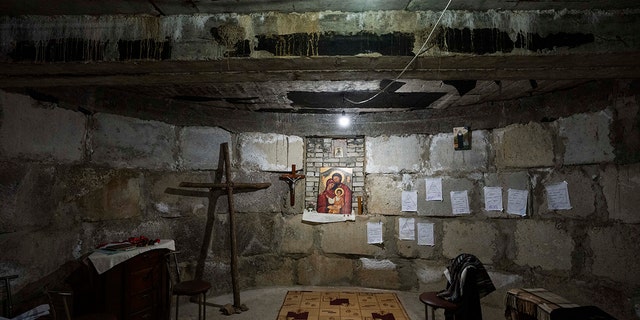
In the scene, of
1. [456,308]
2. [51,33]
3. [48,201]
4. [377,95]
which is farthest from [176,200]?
[456,308]

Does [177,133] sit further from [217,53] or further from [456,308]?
[456,308]

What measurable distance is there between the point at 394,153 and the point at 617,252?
9.21 feet

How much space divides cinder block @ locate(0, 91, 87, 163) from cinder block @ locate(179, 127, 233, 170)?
1.25 meters

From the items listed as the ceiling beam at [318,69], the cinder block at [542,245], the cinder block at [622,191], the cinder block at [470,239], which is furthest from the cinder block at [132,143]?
the cinder block at [622,191]

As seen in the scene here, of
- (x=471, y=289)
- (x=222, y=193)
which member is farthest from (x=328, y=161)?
(x=471, y=289)

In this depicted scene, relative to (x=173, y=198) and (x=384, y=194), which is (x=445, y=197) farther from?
(x=173, y=198)

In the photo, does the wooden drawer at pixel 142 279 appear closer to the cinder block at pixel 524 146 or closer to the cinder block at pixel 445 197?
the cinder block at pixel 445 197

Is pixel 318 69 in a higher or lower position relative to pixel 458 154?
higher

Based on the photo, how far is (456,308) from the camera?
312 centimetres

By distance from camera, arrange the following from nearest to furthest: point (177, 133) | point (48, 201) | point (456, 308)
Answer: point (456, 308), point (48, 201), point (177, 133)

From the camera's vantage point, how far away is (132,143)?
4344mm

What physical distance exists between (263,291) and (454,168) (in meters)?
3.35

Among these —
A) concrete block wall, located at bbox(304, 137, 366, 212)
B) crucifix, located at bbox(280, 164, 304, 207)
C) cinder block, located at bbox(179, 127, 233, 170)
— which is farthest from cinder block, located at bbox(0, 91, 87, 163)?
concrete block wall, located at bbox(304, 137, 366, 212)

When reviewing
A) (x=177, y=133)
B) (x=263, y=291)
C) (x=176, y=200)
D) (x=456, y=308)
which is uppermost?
(x=177, y=133)
